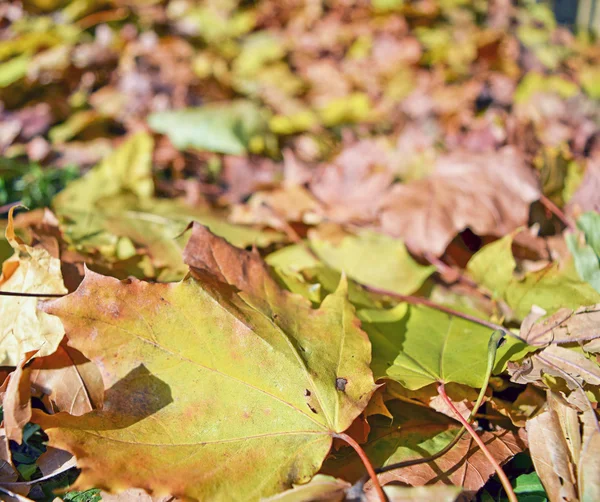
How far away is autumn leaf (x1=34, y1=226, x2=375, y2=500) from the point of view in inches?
20.6

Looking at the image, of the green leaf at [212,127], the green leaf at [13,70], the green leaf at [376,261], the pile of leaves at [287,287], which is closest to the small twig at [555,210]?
the pile of leaves at [287,287]

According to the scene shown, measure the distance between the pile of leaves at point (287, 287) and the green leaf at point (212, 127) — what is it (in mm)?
10

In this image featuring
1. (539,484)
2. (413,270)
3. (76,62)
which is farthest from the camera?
(76,62)

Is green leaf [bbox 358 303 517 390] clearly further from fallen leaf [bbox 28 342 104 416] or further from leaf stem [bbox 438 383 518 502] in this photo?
fallen leaf [bbox 28 342 104 416]

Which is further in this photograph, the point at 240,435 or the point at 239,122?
the point at 239,122

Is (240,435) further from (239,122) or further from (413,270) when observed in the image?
(239,122)

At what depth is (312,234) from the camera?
1.09 meters

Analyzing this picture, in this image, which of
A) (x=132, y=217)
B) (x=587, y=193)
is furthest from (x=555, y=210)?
(x=132, y=217)

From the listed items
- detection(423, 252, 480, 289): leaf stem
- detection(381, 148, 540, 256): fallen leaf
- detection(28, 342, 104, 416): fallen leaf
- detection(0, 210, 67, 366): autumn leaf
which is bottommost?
detection(423, 252, 480, 289): leaf stem

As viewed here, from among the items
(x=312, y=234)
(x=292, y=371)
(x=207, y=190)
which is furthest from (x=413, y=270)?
(x=207, y=190)

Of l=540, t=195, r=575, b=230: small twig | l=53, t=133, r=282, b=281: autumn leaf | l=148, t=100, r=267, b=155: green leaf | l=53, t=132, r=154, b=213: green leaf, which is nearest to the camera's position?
l=53, t=133, r=282, b=281: autumn leaf

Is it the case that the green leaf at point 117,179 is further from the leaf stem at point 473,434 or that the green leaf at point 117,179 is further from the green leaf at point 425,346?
the leaf stem at point 473,434

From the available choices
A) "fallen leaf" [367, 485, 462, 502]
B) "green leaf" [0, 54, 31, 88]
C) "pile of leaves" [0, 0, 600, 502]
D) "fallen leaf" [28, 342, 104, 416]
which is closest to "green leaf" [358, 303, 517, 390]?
"pile of leaves" [0, 0, 600, 502]

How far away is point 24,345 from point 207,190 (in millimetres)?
808
